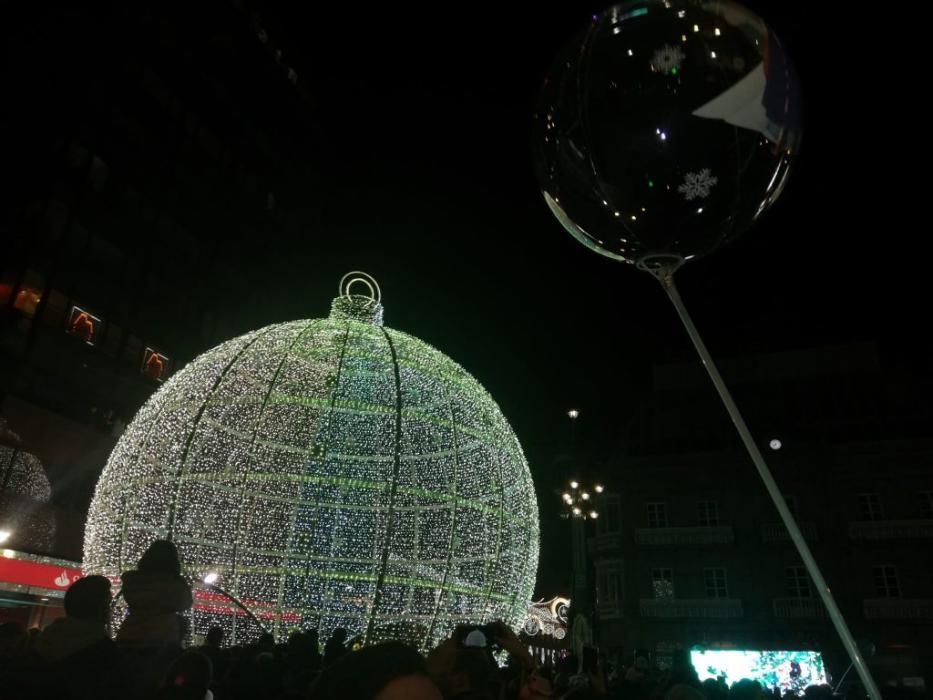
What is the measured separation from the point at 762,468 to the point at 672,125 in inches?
69.1

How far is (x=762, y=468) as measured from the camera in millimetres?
2490

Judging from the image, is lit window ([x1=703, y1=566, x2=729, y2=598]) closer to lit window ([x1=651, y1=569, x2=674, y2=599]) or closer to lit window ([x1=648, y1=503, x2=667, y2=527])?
lit window ([x1=651, y1=569, x2=674, y2=599])

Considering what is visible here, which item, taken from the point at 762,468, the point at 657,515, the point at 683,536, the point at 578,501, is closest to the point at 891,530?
the point at 683,536

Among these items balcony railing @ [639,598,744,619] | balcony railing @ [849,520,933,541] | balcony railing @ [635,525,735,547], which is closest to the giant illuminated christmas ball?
balcony railing @ [639,598,744,619]

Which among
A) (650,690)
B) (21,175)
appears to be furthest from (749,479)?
(21,175)

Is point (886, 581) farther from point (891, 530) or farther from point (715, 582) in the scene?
point (715, 582)

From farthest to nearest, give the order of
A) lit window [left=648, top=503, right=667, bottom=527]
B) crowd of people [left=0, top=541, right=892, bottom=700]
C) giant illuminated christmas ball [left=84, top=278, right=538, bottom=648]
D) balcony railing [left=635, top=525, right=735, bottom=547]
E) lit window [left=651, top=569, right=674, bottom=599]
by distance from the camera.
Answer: lit window [left=648, top=503, right=667, bottom=527]
lit window [left=651, top=569, right=674, bottom=599]
balcony railing [left=635, top=525, right=735, bottom=547]
giant illuminated christmas ball [left=84, top=278, right=538, bottom=648]
crowd of people [left=0, top=541, right=892, bottom=700]

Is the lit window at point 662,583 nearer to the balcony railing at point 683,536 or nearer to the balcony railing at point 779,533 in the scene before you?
the balcony railing at point 683,536

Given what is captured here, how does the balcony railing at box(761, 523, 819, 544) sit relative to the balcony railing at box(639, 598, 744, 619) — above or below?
above

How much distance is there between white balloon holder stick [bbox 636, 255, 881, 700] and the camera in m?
2.09

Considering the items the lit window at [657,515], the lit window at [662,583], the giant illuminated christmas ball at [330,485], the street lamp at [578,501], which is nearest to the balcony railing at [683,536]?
the lit window at [657,515]

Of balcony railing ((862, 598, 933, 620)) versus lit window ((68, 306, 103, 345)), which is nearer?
lit window ((68, 306, 103, 345))

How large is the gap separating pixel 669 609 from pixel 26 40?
2954 centimetres

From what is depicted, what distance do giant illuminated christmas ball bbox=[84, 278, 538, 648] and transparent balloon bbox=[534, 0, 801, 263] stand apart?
3674 millimetres
